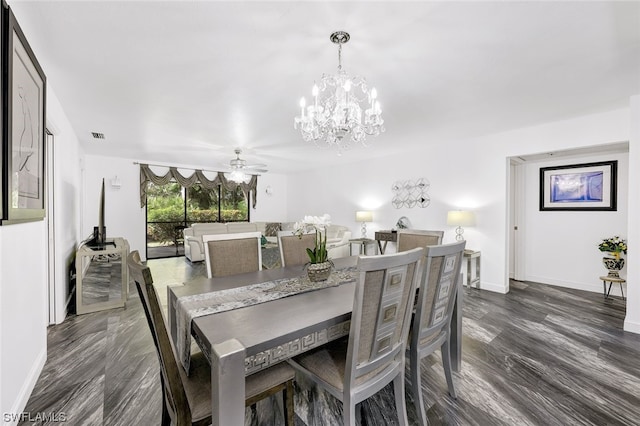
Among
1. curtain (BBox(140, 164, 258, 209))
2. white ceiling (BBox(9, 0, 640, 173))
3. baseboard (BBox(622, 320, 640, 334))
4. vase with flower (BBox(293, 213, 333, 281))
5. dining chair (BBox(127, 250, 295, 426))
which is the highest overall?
white ceiling (BBox(9, 0, 640, 173))

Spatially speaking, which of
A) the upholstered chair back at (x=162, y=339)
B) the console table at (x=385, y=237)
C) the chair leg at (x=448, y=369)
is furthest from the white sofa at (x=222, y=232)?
the upholstered chair back at (x=162, y=339)

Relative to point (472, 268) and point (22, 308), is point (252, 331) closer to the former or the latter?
point (22, 308)

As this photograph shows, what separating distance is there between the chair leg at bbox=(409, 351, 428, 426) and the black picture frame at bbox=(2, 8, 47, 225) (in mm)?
2381

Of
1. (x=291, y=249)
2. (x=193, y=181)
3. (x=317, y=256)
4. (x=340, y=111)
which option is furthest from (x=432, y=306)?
(x=193, y=181)

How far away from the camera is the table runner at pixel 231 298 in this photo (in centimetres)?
137

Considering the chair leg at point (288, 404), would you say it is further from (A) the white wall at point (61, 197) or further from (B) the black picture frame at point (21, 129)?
(A) the white wall at point (61, 197)

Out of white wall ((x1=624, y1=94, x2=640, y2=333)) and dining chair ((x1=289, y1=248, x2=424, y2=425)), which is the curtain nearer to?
dining chair ((x1=289, y1=248, x2=424, y2=425))

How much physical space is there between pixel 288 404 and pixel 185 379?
1.78 feet

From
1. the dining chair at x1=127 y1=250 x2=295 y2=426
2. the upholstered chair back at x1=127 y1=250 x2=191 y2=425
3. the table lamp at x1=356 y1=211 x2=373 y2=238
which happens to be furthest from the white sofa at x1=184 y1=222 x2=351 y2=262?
the upholstered chair back at x1=127 y1=250 x2=191 y2=425

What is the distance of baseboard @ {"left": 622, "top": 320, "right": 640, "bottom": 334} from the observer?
2.74m

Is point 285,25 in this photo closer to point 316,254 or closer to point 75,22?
point 75,22

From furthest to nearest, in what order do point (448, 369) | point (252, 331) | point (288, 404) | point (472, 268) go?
1. point (472, 268)
2. point (448, 369)
3. point (288, 404)
4. point (252, 331)

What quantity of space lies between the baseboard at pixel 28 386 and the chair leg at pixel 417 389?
227 cm

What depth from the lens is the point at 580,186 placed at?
→ 4172 mm
